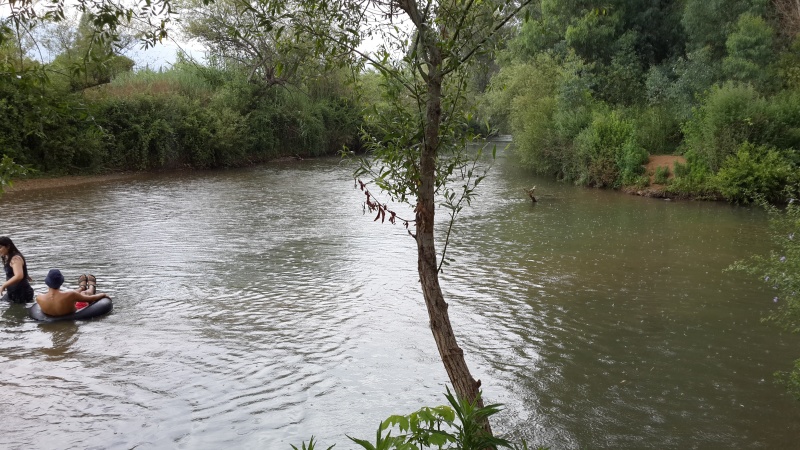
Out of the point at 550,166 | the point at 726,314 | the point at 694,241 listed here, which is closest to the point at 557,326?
the point at 726,314

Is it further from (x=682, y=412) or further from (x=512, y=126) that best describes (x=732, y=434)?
(x=512, y=126)

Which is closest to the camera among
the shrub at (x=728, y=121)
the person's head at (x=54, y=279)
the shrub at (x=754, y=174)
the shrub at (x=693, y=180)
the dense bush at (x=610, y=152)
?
the person's head at (x=54, y=279)

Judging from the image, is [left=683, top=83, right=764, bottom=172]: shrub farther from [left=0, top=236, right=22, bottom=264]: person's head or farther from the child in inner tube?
[left=0, top=236, right=22, bottom=264]: person's head

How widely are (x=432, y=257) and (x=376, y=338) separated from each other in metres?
5.17

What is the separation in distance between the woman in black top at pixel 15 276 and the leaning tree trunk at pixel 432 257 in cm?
867

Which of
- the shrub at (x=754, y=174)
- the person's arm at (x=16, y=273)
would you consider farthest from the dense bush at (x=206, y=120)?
the person's arm at (x=16, y=273)

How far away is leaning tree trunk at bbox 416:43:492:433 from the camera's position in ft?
15.2

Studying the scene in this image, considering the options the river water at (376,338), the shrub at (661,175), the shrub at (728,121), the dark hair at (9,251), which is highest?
the shrub at (728,121)

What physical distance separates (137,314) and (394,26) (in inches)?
302

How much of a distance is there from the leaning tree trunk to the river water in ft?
8.21

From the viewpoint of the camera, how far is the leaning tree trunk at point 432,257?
4633mm

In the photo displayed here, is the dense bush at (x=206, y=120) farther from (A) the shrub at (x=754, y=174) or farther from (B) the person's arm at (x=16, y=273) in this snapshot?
(B) the person's arm at (x=16, y=273)

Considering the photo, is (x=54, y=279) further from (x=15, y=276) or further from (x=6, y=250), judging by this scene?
(x=6, y=250)

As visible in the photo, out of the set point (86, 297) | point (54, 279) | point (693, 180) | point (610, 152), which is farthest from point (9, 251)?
point (610, 152)
